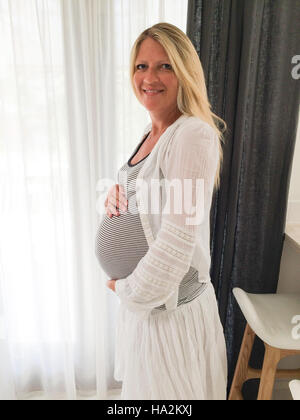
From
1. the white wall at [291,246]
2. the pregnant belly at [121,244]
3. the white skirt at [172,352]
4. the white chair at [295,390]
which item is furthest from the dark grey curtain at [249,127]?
the white chair at [295,390]

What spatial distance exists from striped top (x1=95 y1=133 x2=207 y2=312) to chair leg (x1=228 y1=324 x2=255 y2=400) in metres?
0.51

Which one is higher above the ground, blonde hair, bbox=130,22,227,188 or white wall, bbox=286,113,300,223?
blonde hair, bbox=130,22,227,188

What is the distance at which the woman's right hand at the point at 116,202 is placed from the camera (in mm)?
892

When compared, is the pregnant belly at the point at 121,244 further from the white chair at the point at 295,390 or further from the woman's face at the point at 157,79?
the white chair at the point at 295,390

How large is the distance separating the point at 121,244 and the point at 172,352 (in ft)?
1.13

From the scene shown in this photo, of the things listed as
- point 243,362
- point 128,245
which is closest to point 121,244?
point 128,245

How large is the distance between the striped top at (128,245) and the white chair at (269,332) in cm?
32

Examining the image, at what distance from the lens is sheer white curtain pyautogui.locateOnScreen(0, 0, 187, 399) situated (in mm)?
1151

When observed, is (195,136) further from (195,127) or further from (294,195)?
(294,195)

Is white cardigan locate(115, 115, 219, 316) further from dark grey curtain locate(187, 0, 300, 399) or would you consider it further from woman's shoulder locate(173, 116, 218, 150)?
dark grey curtain locate(187, 0, 300, 399)

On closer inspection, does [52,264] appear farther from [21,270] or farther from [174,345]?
[174,345]

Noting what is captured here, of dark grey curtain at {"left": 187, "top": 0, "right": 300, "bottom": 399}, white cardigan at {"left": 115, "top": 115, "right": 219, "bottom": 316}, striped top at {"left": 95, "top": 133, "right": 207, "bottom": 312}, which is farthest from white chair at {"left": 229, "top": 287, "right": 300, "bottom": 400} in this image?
white cardigan at {"left": 115, "top": 115, "right": 219, "bottom": 316}

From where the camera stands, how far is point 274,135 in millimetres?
1248

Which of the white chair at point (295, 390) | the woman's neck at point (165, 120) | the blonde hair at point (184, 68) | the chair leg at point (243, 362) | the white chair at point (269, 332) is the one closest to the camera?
the white chair at point (295, 390)
